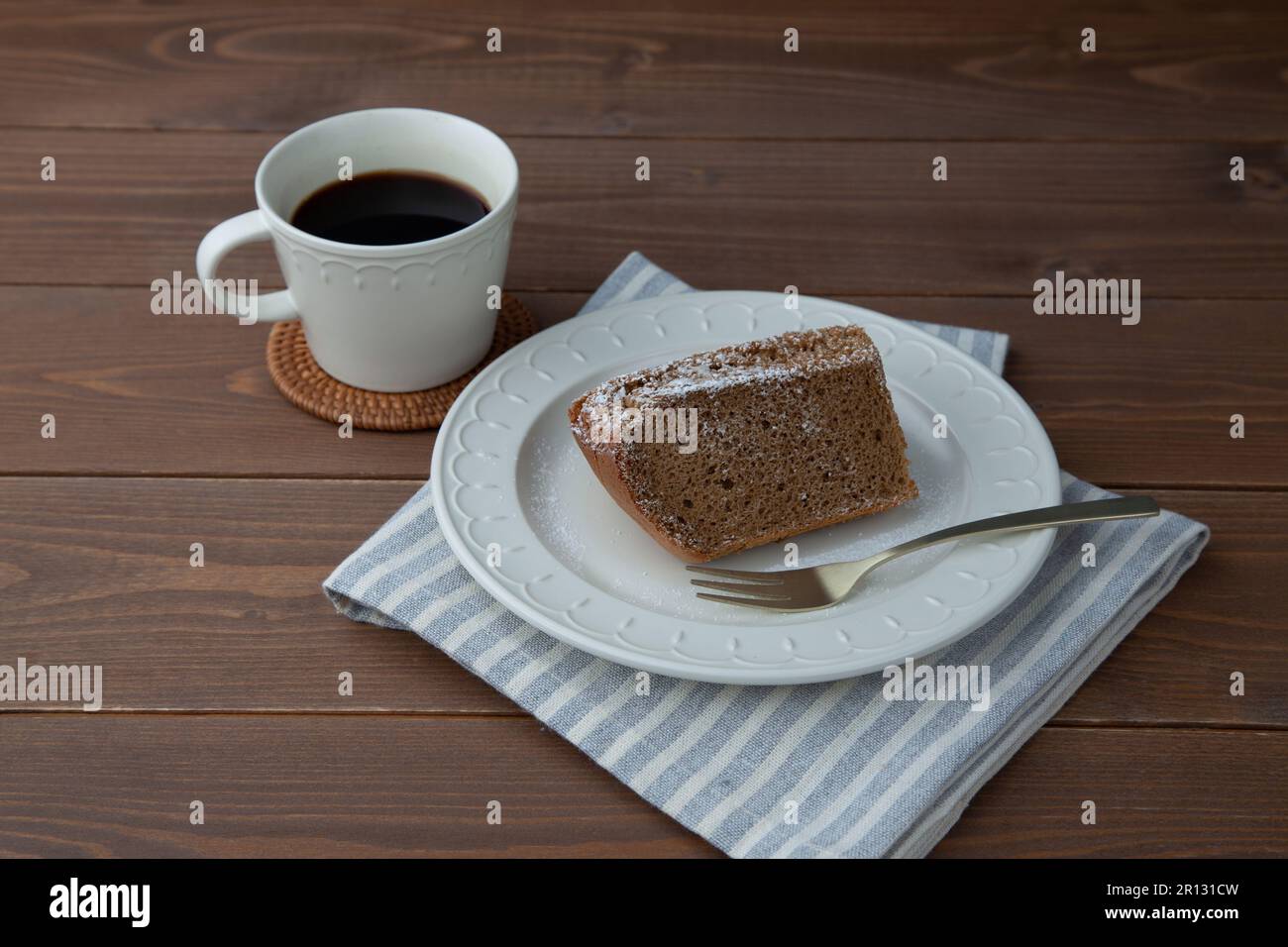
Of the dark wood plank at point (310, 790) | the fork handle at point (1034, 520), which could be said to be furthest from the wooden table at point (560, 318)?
the fork handle at point (1034, 520)

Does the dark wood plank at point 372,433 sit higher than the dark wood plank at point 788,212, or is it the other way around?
the dark wood plank at point 788,212

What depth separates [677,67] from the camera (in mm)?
2168

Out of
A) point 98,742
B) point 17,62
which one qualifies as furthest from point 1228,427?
point 17,62

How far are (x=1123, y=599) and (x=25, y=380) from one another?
1.25 m

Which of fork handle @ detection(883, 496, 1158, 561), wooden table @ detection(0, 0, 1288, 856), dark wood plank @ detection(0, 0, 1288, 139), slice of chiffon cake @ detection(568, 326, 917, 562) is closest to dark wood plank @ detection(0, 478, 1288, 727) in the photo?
wooden table @ detection(0, 0, 1288, 856)

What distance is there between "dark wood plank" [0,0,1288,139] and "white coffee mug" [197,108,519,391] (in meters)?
0.48

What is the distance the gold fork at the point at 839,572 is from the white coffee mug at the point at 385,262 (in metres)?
0.44

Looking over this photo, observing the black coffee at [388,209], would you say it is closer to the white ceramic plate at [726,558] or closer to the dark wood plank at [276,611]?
the white ceramic plate at [726,558]

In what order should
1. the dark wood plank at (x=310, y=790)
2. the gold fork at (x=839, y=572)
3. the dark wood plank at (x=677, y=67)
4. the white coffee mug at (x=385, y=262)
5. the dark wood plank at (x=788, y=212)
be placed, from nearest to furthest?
the dark wood plank at (x=310, y=790) < the gold fork at (x=839, y=572) < the white coffee mug at (x=385, y=262) < the dark wood plank at (x=788, y=212) < the dark wood plank at (x=677, y=67)

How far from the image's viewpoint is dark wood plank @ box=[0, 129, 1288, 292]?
5.82 feet

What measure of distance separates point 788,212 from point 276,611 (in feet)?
3.13

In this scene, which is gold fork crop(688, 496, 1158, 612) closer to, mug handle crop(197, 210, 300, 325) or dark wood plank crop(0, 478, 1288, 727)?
dark wood plank crop(0, 478, 1288, 727)

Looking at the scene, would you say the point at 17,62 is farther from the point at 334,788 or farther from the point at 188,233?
the point at 334,788

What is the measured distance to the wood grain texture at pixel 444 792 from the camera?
112 centimetres
